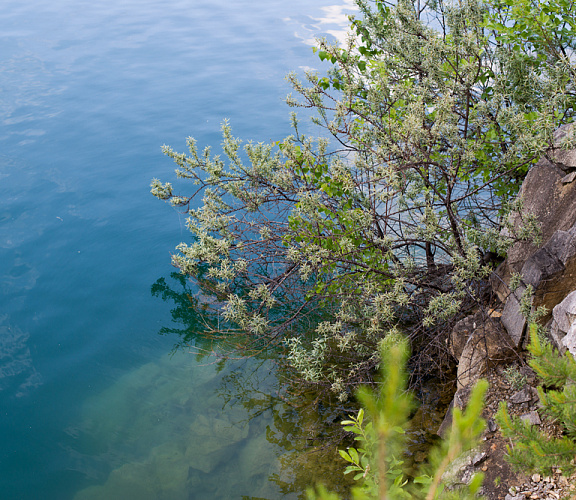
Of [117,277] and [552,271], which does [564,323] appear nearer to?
[552,271]

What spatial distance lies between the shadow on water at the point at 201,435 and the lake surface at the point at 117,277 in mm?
21

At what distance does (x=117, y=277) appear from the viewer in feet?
35.1

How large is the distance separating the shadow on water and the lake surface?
21mm

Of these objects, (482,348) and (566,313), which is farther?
(482,348)

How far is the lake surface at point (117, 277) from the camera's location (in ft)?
22.1

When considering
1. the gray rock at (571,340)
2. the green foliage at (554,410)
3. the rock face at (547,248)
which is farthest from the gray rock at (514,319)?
the green foliage at (554,410)

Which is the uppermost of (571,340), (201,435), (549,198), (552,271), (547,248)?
(549,198)

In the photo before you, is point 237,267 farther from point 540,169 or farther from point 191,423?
point 540,169

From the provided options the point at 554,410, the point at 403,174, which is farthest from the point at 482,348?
the point at 554,410

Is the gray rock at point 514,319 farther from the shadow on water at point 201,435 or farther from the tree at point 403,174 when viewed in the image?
the shadow on water at point 201,435

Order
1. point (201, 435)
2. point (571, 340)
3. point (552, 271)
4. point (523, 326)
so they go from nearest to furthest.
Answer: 1. point (571, 340)
2. point (552, 271)
3. point (523, 326)
4. point (201, 435)

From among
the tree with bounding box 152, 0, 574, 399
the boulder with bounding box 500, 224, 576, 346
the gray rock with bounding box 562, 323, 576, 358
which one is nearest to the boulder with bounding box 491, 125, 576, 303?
the boulder with bounding box 500, 224, 576, 346

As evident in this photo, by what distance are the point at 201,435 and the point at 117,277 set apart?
4.91 meters

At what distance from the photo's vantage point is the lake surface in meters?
6.74
